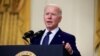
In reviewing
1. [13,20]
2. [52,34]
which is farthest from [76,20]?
[52,34]

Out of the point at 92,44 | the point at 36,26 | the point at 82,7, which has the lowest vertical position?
the point at 92,44

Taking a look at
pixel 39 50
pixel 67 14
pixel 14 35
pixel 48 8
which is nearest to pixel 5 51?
pixel 39 50

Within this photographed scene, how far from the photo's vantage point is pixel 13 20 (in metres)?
2.56

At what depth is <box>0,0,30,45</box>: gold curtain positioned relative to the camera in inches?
99.9

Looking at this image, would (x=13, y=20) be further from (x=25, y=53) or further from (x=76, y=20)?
(x=25, y=53)

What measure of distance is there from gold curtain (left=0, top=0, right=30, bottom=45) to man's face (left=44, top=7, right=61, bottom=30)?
963mm

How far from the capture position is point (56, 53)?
1271mm

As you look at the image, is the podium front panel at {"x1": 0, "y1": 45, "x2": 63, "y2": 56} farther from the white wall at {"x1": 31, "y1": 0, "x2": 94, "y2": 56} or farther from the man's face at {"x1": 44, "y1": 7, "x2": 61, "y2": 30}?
the white wall at {"x1": 31, "y1": 0, "x2": 94, "y2": 56}

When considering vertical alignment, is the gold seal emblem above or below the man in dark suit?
below

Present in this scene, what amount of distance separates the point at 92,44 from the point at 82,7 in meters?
0.43

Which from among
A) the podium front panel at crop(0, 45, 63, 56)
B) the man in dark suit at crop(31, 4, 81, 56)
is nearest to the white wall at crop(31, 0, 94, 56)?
the man in dark suit at crop(31, 4, 81, 56)

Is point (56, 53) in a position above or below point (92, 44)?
above

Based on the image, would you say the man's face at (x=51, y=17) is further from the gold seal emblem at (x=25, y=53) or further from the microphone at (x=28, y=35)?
the gold seal emblem at (x=25, y=53)

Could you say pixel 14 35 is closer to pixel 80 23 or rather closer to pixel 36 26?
pixel 36 26
